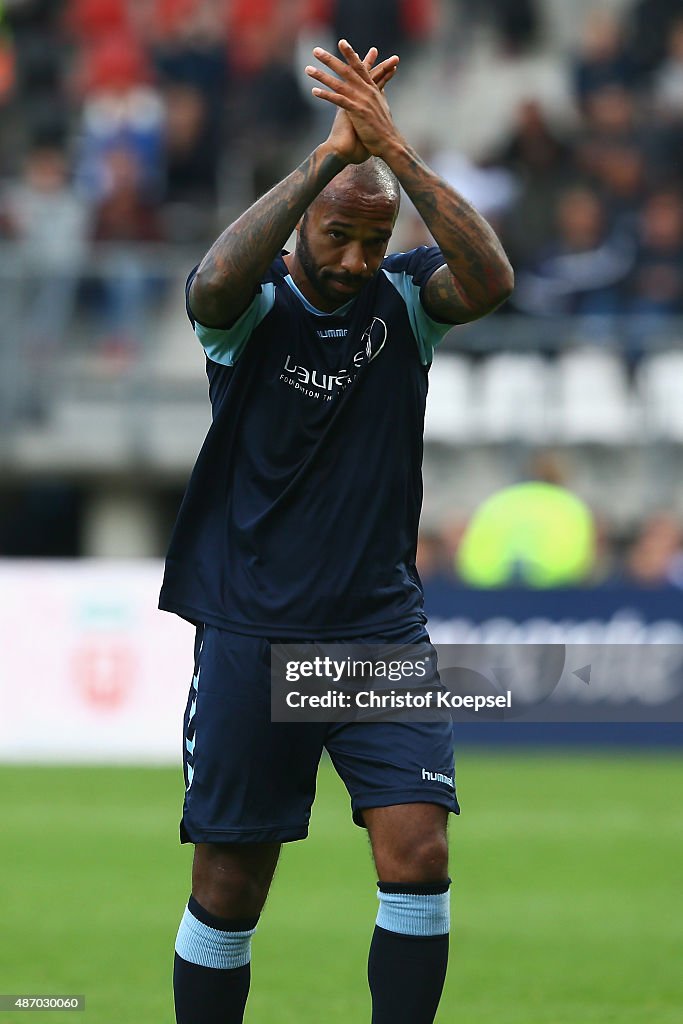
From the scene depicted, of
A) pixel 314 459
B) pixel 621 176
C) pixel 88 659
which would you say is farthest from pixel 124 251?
pixel 314 459

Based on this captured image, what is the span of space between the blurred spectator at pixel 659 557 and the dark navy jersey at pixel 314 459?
8073mm

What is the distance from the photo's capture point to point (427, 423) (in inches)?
565

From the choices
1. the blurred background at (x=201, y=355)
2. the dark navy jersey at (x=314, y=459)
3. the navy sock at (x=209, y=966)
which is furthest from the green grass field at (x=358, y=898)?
the dark navy jersey at (x=314, y=459)

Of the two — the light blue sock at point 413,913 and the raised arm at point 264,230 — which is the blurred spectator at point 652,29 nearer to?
the raised arm at point 264,230

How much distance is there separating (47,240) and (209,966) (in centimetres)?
1121

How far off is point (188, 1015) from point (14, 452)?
10.7 m

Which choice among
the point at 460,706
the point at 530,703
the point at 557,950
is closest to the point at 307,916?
the point at 557,950

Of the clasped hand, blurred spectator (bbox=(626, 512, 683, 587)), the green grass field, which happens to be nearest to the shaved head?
the clasped hand

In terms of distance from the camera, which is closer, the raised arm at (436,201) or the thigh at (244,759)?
the raised arm at (436,201)

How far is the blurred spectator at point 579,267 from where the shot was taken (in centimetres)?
1384

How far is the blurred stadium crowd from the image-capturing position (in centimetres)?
1405

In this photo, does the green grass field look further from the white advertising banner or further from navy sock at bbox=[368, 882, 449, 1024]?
navy sock at bbox=[368, 882, 449, 1024]

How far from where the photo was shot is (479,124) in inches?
659

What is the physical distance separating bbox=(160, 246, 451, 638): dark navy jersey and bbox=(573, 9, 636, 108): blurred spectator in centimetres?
1112
